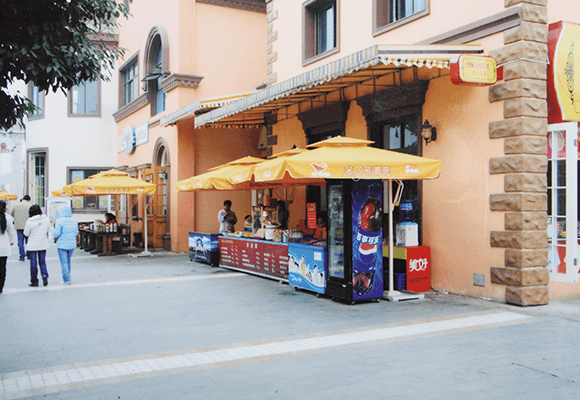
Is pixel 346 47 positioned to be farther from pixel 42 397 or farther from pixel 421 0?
pixel 42 397

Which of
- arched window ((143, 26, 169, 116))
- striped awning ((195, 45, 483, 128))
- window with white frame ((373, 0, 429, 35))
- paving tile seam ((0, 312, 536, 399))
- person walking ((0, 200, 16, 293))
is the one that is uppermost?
arched window ((143, 26, 169, 116))

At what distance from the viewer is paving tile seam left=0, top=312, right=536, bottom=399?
16.8 ft

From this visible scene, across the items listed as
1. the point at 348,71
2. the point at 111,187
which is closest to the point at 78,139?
the point at 111,187

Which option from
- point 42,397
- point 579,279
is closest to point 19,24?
point 42,397

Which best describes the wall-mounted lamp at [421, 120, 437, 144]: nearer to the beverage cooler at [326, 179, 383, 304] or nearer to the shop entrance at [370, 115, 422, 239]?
the shop entrance at [370, 115, 422, 239]

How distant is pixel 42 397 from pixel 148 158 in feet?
57.0

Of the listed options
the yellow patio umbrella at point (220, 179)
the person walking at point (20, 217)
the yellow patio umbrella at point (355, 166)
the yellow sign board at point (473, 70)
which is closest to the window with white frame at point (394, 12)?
the yellow sign board at point (473, 70)

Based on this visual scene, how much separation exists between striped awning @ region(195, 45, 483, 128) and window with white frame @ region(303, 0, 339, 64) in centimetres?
140

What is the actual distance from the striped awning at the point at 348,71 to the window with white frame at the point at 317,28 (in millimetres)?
1397

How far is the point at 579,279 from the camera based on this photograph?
9117 mm

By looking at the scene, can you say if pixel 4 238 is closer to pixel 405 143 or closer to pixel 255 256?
pixel 255 256

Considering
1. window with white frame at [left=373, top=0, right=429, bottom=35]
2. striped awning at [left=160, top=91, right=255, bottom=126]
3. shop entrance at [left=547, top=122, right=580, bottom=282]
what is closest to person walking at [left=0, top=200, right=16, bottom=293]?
striped awning at [left=160, top=91, right=255, bottom=126]

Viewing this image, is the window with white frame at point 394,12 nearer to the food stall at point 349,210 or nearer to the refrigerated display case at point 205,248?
the food stall at point 349,210

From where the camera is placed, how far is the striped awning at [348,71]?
8.70 meters
